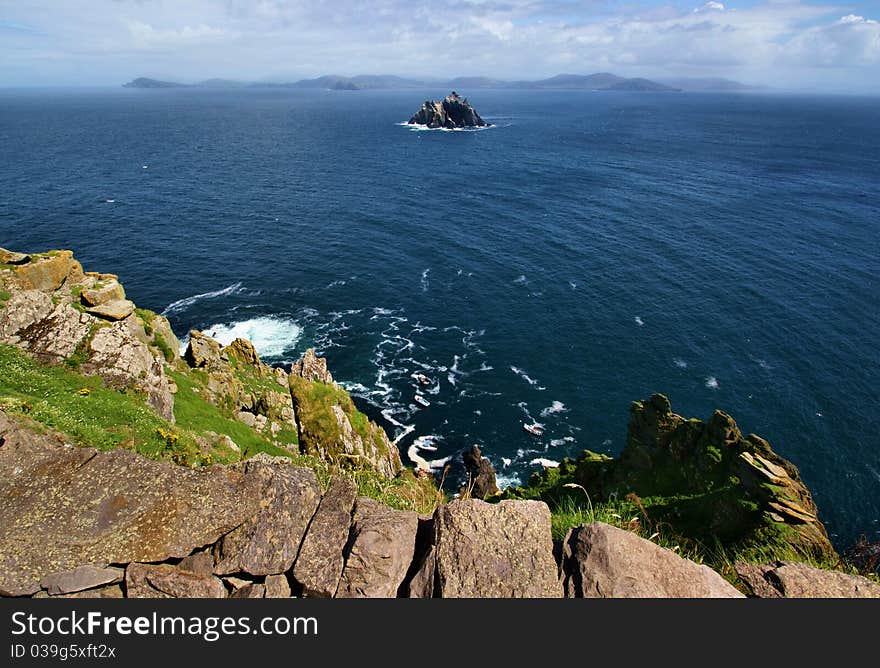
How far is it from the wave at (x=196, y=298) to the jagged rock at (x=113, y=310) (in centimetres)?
4775

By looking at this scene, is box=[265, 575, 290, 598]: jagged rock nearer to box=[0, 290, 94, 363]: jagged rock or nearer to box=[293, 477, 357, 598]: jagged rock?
box=[293, 477, 357, 598]: jagged rock

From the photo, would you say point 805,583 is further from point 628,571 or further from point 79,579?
point 79,579

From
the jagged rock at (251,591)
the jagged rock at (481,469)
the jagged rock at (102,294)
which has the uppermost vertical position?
the jagged rock at (251,591)

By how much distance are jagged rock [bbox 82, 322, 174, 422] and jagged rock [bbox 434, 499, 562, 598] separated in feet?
78.0

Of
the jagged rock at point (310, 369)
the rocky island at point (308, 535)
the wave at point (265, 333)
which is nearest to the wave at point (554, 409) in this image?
the jagged rock at point (310, 369)

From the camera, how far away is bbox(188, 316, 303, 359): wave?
7294 centimetres

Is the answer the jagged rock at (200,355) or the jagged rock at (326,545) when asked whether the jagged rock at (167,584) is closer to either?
the jagged rock at (326,545)

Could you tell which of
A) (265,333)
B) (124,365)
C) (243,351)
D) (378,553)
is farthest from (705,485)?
(265,333)

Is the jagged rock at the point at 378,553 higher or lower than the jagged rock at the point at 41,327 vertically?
higher

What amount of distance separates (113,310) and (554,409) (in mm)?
50312

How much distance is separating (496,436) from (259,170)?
149 meters

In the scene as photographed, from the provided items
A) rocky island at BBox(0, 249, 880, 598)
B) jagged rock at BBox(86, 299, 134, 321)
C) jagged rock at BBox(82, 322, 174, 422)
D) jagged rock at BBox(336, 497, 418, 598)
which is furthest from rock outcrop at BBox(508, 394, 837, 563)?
jagged rock at BBox(86, 299, 134, 321)

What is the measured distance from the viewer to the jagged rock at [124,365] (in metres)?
29.1

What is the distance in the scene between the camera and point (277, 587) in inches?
461
